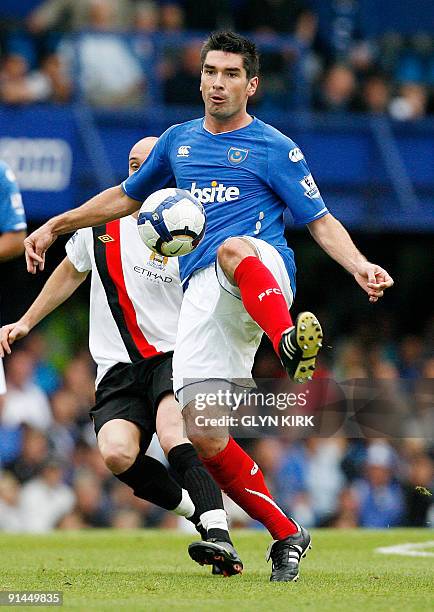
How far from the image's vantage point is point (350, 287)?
16000 mm

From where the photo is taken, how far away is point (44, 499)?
12023 mm

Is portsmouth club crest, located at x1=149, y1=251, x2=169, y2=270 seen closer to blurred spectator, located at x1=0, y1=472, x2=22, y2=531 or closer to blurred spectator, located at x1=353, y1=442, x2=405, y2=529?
blurred spectator, located at x1=0, y1=472, x2=22, y2=531

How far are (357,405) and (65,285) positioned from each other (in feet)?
13.3

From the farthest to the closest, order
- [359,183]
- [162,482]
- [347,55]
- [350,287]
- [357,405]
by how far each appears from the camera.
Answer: [350,287]
[347,55]
[359,183]
[357,405]
[162,482]

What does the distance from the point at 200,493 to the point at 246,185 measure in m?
1.51

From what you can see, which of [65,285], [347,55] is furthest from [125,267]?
[347,55]

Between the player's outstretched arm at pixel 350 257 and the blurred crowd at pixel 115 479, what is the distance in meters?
6.27

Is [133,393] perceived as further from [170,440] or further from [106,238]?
[106,238]

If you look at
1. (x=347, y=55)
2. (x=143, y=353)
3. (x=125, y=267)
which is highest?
(x=347, y=55)

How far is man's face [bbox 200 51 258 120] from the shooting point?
6.12 m

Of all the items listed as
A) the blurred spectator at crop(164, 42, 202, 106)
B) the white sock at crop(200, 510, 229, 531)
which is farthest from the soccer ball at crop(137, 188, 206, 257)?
the blurred spectator at crop(164, 42, 202, 106)

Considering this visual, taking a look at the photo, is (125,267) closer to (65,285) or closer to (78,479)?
(65,285)

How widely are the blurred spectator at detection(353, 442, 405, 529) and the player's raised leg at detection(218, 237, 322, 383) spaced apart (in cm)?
749

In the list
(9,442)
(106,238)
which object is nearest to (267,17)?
(9,442)
